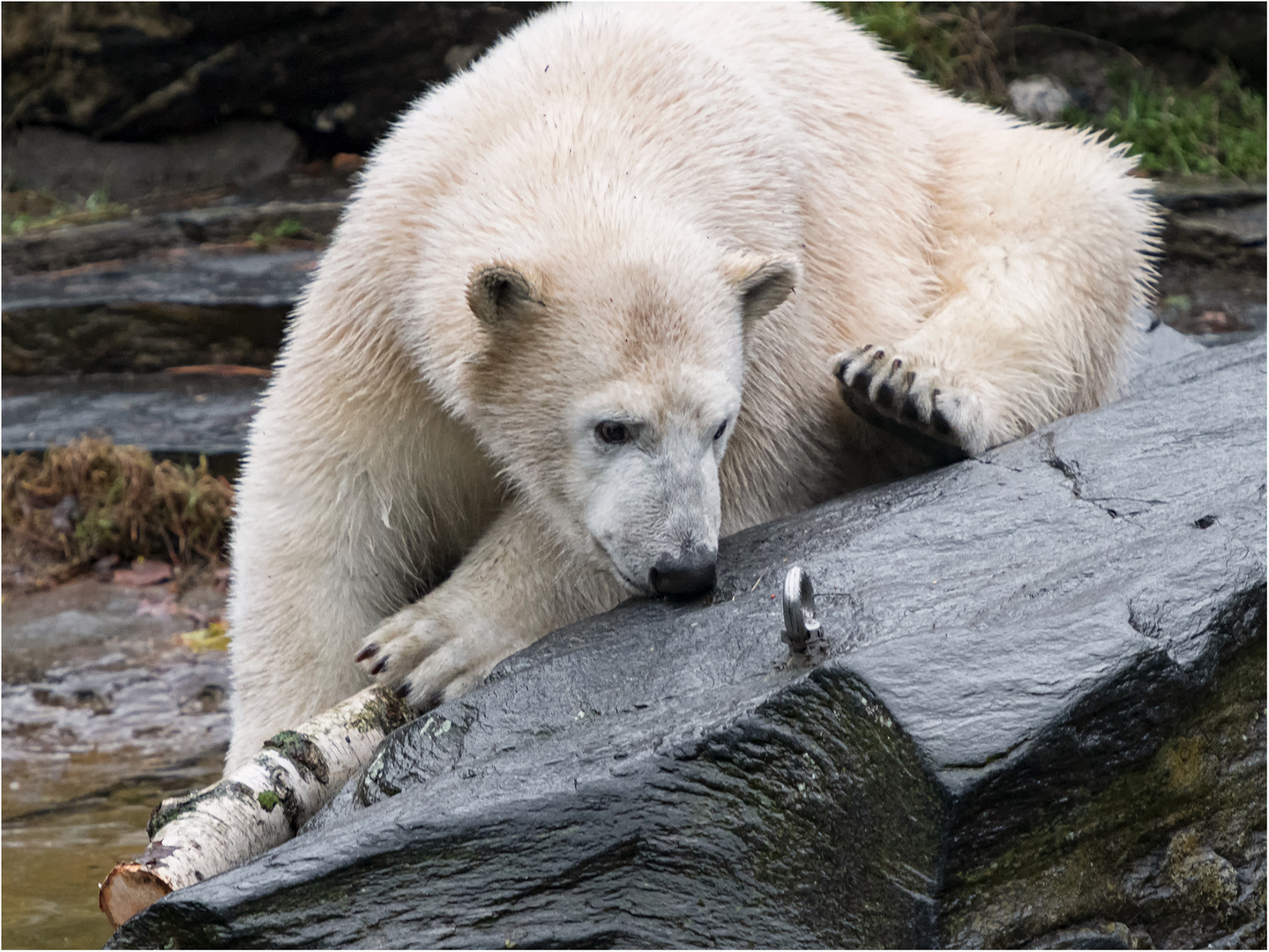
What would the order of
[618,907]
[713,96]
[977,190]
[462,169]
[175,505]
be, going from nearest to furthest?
[618,907], [462,169], [713,96], [977,190], [175,505]

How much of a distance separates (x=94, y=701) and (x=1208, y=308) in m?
7.17

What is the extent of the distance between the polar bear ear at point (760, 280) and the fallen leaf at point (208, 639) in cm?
421

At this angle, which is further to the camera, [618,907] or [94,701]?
[94,701]

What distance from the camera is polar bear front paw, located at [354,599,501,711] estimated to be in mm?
3420

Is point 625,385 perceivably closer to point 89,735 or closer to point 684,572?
point 684,572

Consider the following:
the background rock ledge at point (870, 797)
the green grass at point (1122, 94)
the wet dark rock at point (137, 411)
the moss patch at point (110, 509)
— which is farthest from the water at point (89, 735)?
Answer: the green grass at point (1122, 94)

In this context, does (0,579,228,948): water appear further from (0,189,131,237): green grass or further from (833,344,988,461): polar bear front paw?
(0,189,131,237): green grass

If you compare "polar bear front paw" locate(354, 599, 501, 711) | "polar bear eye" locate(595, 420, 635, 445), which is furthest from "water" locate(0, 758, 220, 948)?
"polar bear eye" locate(595, 420, 635, 445)

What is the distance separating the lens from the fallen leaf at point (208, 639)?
21.8 ft

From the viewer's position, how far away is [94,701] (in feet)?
20.0

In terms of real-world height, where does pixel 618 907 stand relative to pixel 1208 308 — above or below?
above

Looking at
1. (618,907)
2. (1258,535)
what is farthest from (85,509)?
(1258,535)

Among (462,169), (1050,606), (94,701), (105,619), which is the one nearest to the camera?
(1050,606)

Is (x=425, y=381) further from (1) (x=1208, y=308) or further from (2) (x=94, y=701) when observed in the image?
(1) (x=1208, y=308)
